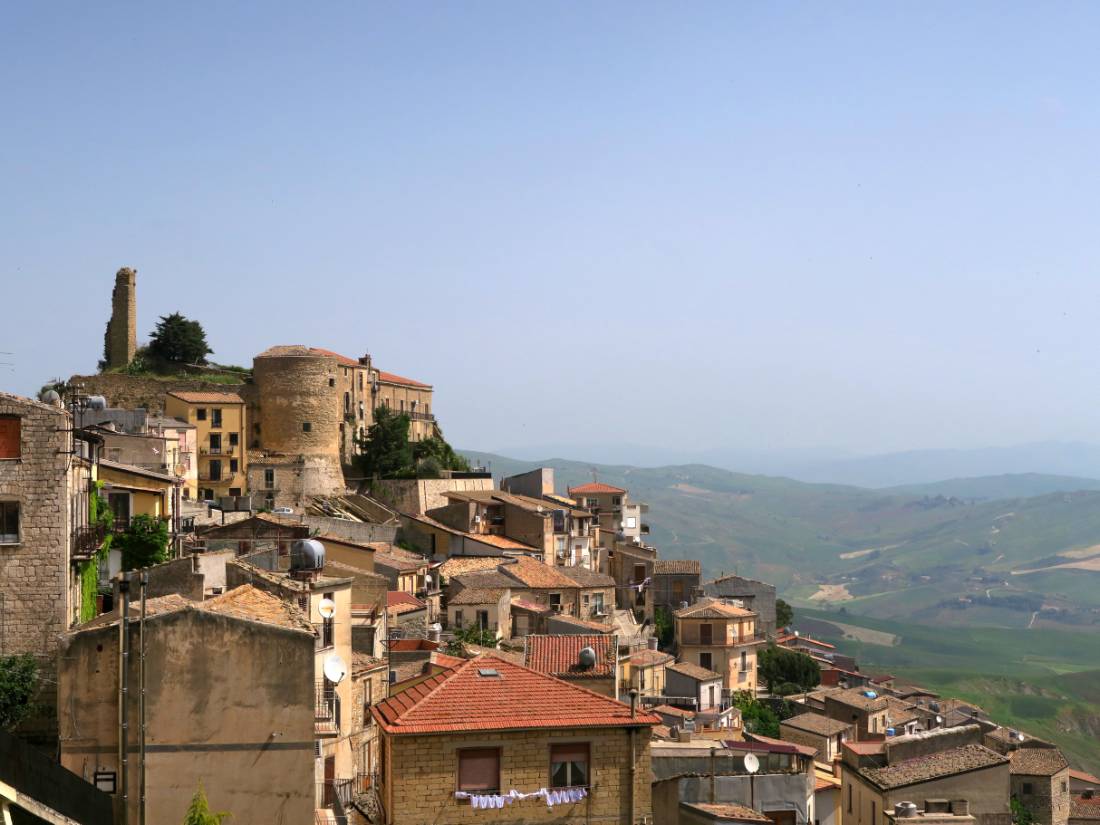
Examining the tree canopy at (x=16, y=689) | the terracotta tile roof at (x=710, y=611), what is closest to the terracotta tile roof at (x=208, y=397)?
the terracotta tile roof at (x=710, y=611)

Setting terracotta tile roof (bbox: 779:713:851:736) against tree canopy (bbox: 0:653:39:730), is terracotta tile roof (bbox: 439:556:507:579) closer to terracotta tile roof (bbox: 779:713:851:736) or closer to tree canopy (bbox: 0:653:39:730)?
terracotta tile roof (bbox: 779:713:851:736)

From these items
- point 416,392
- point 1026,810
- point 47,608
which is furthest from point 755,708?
point 47,608

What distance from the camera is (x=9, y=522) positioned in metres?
22.5

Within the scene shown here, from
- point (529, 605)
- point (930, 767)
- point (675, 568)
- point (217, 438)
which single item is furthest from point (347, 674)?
point (675, 568)

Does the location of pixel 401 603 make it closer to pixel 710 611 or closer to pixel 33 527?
pixel 33 527

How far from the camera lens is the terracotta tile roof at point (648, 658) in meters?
54.8

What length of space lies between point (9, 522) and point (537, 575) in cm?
3750

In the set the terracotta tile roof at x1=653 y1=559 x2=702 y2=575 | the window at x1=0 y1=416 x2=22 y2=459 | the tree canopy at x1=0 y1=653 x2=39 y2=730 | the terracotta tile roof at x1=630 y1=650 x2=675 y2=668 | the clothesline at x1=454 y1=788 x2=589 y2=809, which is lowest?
the terracotta tile roof at x1=630 y1=650 x2=675 y2=668

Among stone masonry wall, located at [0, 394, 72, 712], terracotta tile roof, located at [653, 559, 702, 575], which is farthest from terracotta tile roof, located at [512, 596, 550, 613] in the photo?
stone masonry wall, located at [0, 394, 72, 712]

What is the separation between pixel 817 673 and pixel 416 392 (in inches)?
1223

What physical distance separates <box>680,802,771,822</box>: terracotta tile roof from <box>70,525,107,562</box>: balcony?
36.5ft

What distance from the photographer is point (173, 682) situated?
57.1 ft

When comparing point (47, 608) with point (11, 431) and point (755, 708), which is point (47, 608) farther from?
point (755, 708)

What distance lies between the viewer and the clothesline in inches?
730
